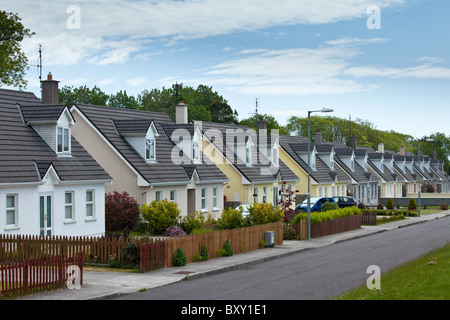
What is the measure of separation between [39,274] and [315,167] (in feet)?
164

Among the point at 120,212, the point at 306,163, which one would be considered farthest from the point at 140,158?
the point at 306,163

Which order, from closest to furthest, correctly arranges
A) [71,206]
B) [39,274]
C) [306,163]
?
[39,274] < [71,206] < [306,163]

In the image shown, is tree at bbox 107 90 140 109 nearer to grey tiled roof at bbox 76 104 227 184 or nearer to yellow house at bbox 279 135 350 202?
yellow house at bbox 279 135 350 202

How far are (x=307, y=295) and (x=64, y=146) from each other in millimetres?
17213

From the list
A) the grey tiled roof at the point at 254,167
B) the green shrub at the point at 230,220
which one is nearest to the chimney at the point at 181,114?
the grey tiled roof at the point at 254,167

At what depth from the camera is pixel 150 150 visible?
4009 cm

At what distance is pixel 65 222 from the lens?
99.7ft

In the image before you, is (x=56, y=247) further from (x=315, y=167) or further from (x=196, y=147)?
(x=315, y=167)

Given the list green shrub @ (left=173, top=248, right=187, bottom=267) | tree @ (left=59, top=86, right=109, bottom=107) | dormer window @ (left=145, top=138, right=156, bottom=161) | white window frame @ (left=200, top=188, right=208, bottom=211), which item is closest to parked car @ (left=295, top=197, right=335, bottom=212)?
white window frame @ (left=200, top=188, right=208, bottom=211)

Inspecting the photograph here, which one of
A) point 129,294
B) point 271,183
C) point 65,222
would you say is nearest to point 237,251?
point 65,222

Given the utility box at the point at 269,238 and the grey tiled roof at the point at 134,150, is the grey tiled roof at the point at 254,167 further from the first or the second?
the utility box at the point at 269,238

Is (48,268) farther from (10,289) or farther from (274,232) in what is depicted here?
(274,232)

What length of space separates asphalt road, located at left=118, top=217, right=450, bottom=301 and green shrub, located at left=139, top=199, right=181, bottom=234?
6.59 metres

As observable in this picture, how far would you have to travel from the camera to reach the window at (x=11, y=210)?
27297 millimetres
